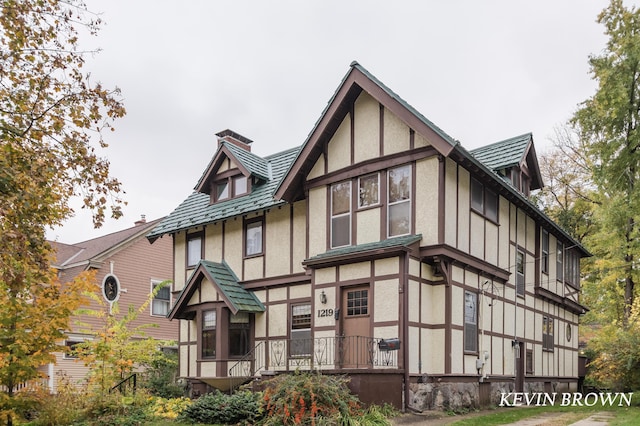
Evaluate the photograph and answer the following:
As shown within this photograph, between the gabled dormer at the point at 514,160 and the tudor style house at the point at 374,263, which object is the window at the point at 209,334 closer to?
the tudor style house at the point at 374,263

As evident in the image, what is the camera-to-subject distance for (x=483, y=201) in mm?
18672

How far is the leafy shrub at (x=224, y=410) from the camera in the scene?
543 inches

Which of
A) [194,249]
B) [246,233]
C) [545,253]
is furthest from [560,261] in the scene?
[194,249]

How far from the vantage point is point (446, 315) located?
654 inches

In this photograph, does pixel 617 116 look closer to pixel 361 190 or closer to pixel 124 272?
pixel 361 190

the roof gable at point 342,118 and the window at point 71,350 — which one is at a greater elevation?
the roof gable at point 342,118

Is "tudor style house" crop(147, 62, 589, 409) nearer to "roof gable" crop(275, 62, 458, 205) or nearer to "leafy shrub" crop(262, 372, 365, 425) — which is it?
"roof gable" crop(275, 62, 458, 205)

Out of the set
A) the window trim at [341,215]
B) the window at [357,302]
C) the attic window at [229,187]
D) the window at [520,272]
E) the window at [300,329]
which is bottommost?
the window at [300,329]

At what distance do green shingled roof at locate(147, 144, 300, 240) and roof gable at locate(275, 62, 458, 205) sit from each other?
119cm

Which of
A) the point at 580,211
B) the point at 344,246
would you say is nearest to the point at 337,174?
the point at 344,246

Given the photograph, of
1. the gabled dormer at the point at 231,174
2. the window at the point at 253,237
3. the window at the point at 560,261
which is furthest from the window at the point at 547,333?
the gabled dormer at the point at 231,174

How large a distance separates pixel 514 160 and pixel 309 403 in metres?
12.0

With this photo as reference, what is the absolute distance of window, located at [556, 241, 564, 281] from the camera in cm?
2516

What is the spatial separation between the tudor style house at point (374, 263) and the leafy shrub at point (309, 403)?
6.11 feet
